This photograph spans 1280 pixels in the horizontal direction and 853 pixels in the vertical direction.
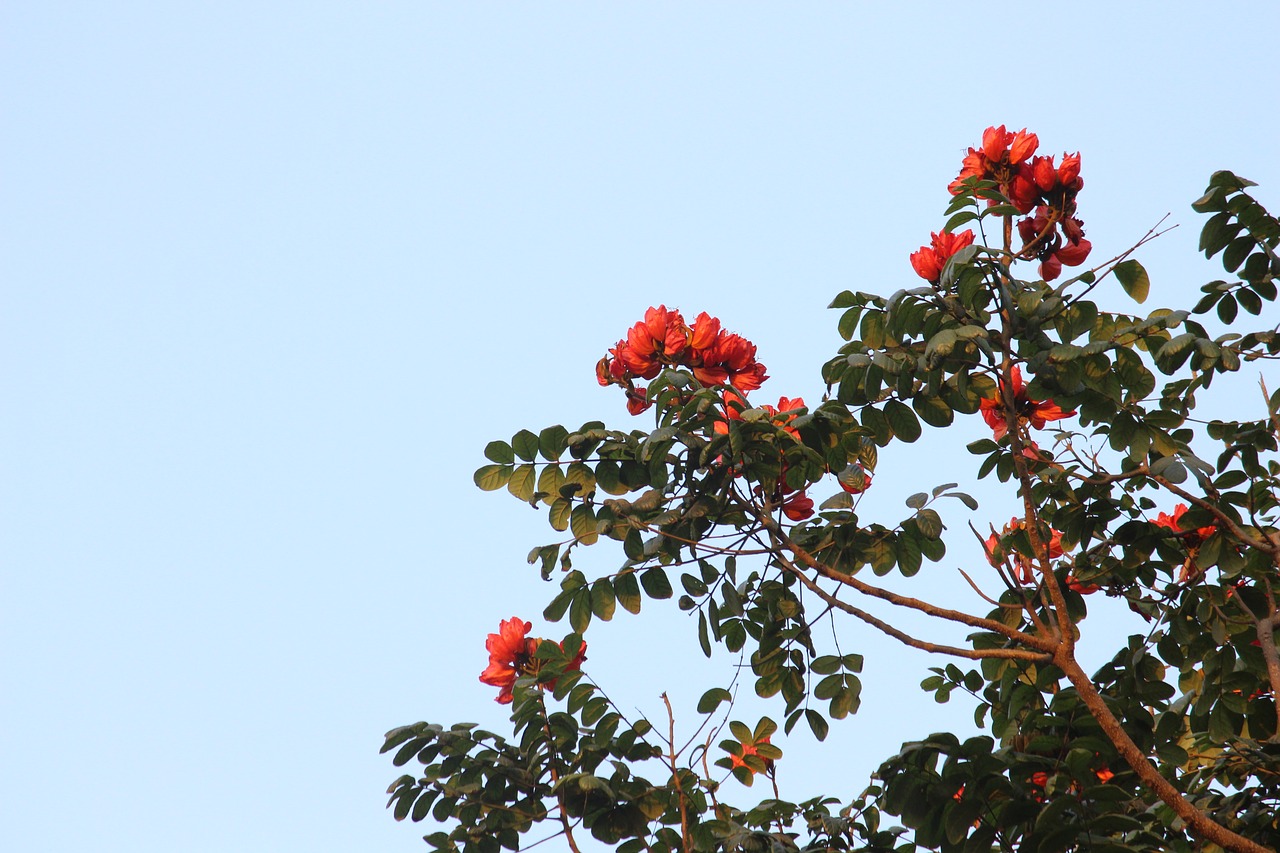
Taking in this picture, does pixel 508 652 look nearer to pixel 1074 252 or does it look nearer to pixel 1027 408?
pixel 1027 408

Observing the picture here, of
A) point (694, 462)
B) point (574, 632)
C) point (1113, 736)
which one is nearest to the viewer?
point (1113, 736)

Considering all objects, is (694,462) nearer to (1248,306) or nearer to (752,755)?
(752,755)

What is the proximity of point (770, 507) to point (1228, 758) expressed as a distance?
113 cm

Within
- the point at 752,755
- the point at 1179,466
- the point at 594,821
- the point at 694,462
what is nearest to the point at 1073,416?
the point at 1179,466

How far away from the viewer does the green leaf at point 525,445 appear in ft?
8.56

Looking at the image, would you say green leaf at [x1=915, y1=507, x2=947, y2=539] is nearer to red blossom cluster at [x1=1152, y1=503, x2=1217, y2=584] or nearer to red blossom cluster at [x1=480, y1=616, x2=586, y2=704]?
red blossom cluster at [x1=1152, y1=503, x2=1217, y2=584]

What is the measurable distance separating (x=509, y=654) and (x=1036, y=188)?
1.74 meters

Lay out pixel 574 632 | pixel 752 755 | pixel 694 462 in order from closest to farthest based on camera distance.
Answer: pixel 694 462, pixel 574 632, pixel 752 755

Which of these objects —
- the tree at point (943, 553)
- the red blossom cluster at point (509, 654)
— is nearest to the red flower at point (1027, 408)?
the tree at point (943, 553)

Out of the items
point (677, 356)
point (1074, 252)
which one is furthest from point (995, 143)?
point (677, 356)

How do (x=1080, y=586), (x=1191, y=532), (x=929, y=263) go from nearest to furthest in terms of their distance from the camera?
1. (x=929, y=263)
2. (x=1191, y=532)
3. (x=1080, y=586)

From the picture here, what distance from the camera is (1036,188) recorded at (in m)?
2.66

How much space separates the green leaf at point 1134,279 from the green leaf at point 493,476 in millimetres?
1417

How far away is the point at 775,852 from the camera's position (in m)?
2.61
